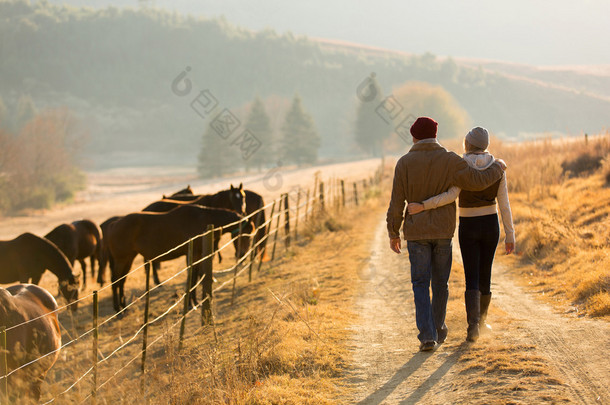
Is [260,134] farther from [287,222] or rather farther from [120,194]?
[287,222]

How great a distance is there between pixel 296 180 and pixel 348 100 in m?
77.9

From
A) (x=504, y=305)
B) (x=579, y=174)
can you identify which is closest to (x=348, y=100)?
(x=579, y=174)

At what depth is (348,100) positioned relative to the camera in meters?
128

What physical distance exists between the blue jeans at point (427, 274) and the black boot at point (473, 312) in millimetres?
249

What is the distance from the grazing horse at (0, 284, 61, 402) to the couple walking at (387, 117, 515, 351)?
3.24 meters

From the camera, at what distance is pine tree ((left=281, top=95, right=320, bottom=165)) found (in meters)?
76.6

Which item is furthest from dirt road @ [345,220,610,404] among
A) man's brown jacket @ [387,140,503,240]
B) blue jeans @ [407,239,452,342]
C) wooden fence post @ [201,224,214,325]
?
wooden fence post @ [201,224,214,325]

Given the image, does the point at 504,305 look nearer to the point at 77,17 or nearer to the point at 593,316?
the point at 593,316

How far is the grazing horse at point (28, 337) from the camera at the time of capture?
528cm

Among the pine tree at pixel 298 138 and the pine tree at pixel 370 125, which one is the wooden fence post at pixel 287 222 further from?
the pine tree at pixel 370 125

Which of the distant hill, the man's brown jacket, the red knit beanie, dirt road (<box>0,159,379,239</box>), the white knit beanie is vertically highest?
the distant hill

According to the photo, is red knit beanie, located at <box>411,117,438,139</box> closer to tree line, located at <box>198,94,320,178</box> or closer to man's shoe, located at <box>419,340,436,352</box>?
man's shoe, located at <box>419,340,436,352</box>

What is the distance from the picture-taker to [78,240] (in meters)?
13.6

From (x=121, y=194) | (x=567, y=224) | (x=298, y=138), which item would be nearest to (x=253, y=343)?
(x=567, y=224)
